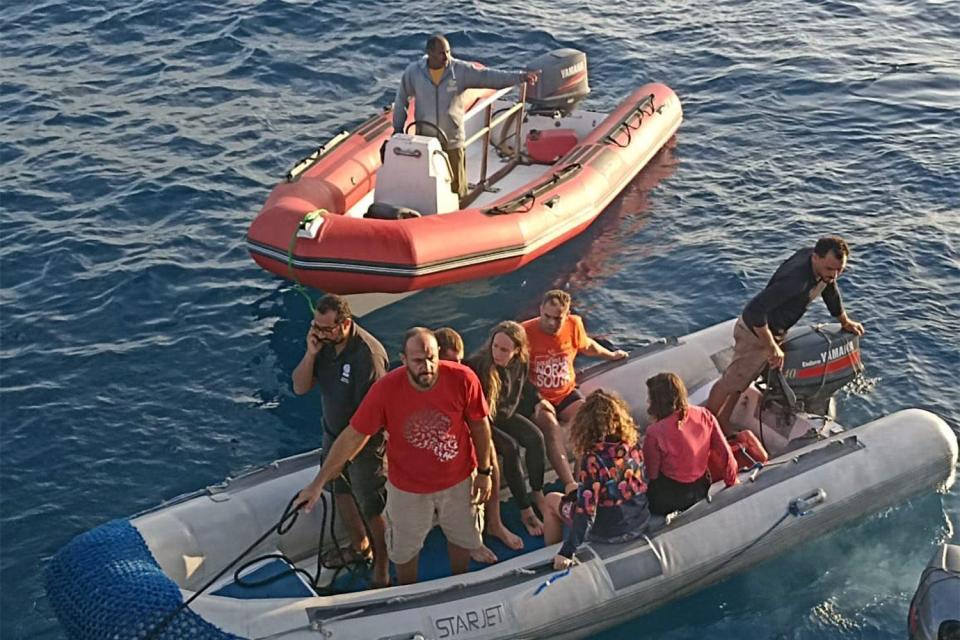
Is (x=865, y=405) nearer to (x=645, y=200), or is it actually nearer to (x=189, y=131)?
(x=645, y=200)

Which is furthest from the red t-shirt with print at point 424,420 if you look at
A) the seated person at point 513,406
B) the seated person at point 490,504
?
the seated person at point 513,406

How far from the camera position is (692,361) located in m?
8.26

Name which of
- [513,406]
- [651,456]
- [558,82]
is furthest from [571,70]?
[651,456]

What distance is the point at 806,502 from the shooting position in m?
6.86

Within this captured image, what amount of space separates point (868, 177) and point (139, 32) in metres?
9.65

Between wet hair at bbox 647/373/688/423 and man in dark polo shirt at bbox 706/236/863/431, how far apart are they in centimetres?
147

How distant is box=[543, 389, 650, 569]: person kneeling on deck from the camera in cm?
571

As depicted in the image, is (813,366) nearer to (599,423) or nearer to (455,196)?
(599,423)

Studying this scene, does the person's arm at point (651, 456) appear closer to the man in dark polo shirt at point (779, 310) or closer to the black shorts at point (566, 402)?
the black shorts at point (566, 402)

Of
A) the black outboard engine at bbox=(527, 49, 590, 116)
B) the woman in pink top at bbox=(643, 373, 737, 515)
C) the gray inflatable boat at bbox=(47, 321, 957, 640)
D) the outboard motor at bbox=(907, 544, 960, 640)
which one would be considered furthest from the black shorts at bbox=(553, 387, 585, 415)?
the black outboard engine at bbox=(527, 49, 590, 116)

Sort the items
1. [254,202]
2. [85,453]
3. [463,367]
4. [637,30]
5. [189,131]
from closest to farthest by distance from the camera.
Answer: [463,367] < [85,453] < [254,202] < [189,131] < [637,30]

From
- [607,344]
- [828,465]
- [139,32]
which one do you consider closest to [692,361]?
[607,344]

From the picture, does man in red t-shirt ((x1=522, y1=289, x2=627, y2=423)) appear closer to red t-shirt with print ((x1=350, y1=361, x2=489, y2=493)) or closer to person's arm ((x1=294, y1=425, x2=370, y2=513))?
red t-shirt with print ((x1=350, y1=361, x2=489, y2=493))

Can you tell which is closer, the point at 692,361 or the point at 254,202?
the point at 692,361
